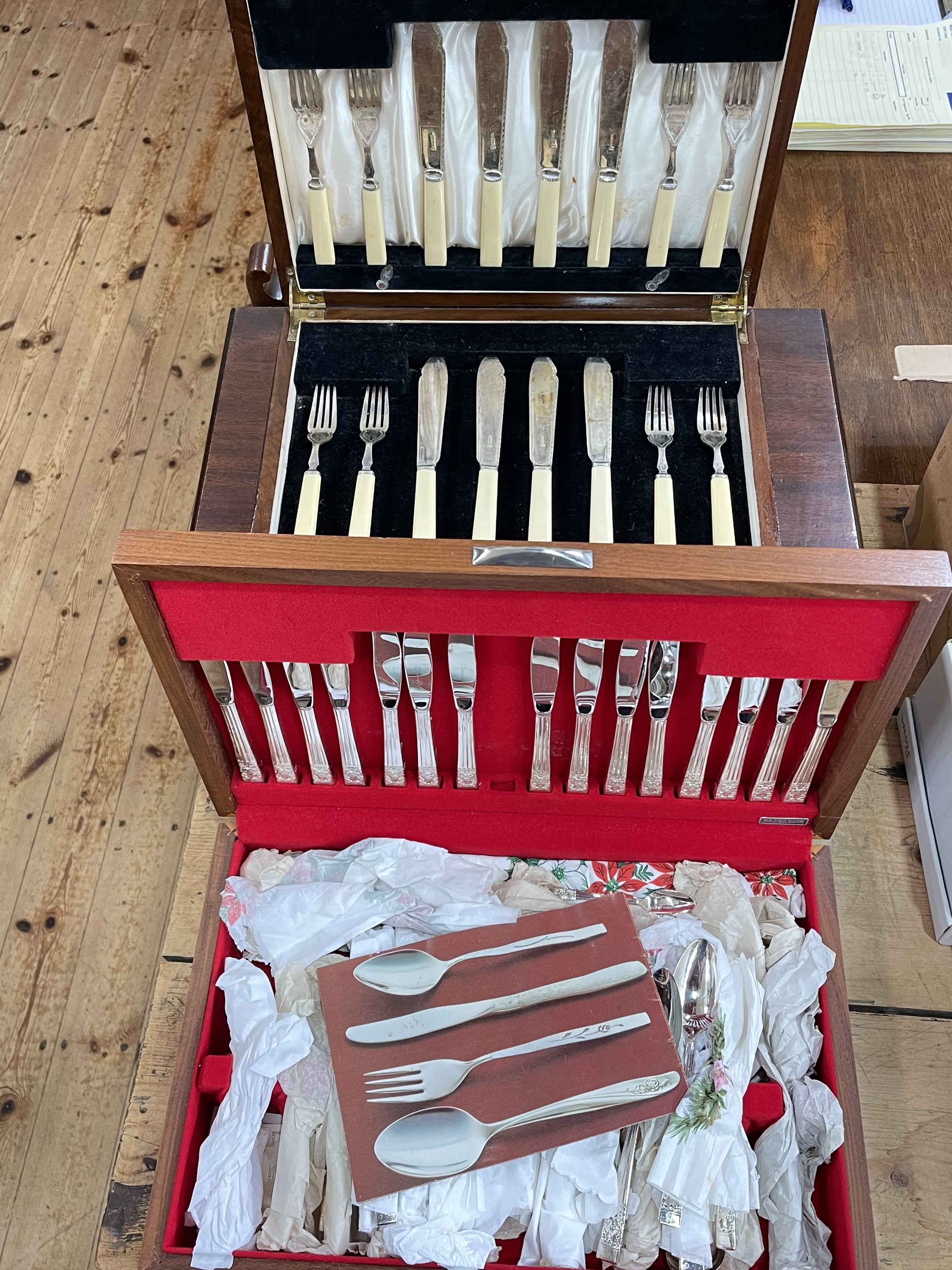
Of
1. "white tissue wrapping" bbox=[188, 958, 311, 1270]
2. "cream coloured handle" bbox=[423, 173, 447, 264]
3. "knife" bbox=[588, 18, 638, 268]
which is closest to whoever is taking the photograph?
"white tissue wrapping" bbox=[188, 958, 311, 1270]

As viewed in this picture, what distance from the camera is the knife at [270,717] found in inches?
39.5

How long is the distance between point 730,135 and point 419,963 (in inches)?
34.7

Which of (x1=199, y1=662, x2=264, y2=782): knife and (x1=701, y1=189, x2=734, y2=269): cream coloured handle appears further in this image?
(x1=701, y1=189, x2=734, y2=269): cream coloured handle

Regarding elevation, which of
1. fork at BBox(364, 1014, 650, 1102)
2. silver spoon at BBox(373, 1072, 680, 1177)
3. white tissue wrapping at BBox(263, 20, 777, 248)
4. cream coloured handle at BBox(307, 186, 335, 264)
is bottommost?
silver spoon at BBox(373, 1072, 680, 1177)

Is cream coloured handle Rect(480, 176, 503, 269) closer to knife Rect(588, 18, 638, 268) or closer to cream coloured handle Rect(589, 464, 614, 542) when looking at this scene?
knife Rect(588, 18, 638, 268)

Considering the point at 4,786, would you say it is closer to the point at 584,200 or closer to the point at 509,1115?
the point at 509,1115

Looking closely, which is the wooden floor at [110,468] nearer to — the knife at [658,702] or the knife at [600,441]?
the knife at [658,702]

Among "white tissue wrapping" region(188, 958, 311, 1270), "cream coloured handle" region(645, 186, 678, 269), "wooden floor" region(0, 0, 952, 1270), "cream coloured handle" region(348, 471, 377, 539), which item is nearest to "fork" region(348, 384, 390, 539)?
"cream coloured handle" region(348, 471, 377, 539)

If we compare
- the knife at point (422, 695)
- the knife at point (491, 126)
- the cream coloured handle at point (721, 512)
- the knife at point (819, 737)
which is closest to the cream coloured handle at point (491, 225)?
the knife at point (491, 126)

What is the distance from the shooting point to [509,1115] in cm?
94

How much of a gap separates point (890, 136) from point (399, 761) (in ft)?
4.48

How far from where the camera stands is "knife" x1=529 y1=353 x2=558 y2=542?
111 centimetres

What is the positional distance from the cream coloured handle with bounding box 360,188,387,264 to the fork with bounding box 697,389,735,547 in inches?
15.4

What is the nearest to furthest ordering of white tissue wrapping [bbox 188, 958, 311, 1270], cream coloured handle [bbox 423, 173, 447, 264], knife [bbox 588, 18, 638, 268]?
white tissue wrapping [bbox 188, 958, 311, 1270] < knife [bbox 588, 18, 638, 268] < cream coloured handle [bbox 423, 173, 447, 264]
